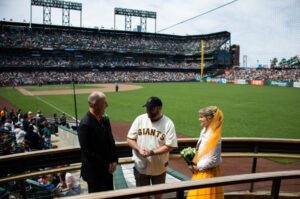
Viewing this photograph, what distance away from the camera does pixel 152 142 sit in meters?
3.69

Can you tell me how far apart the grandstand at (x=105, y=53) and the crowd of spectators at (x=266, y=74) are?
12229 mm

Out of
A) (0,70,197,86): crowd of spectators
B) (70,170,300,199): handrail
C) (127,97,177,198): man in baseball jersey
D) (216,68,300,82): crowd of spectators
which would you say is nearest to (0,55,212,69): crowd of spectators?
(0,70,197,86): crowd of spectators

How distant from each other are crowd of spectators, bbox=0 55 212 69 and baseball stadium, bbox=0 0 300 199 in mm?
331

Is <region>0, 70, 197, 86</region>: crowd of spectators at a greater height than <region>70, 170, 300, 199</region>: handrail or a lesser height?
greater

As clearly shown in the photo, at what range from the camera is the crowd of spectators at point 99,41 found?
69.7 m

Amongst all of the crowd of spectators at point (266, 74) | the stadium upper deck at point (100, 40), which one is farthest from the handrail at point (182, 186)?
the stadium upper deck at point (100, 40)

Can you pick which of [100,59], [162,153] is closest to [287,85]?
[100,59]

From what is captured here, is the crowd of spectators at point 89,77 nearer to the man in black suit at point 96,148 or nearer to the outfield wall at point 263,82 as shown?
the outfield wall at point 263,82

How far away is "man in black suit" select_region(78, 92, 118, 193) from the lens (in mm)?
3186

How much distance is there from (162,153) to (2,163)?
1.97 metres

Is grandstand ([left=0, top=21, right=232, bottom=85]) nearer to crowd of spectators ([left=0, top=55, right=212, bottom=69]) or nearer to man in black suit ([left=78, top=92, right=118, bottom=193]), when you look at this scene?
crowd of spectators ([left=0, top=55, right=212, bottom=69])

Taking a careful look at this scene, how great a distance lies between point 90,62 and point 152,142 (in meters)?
75.9

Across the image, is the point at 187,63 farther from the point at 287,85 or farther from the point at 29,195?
the point at 29,195

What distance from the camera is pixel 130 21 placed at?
8894 cm
